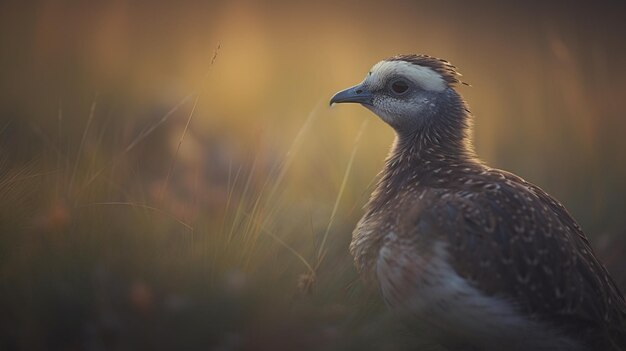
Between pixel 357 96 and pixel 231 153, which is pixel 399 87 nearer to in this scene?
pixel 357 96

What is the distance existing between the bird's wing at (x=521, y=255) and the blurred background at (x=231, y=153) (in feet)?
2.15

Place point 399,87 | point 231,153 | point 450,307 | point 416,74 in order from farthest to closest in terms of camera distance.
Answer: point 231,153 < point 399,87 < point 416,74 < point 450,307

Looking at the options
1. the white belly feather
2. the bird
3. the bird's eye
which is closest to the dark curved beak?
the bird's eye

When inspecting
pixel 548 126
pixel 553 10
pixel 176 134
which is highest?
pixel 553 10

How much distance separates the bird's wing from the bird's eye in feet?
3.79

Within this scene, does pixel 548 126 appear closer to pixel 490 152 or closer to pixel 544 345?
pixel 490 152

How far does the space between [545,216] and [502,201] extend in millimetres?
287

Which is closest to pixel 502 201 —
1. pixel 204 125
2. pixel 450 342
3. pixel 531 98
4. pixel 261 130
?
pixel 450 342

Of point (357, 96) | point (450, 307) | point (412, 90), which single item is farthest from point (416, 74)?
point (450, 307)

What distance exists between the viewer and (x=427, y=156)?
18.4ft

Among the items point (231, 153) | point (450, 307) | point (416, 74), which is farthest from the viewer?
point (231, 153)

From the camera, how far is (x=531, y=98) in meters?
9.88

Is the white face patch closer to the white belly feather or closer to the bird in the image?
the bird

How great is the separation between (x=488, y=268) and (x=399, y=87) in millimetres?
1770
